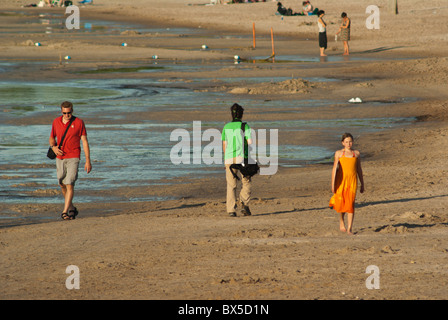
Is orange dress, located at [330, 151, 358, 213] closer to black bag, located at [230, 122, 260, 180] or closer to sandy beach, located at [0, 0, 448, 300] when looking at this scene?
sandy beach, located at [0, 0, 448, 300]

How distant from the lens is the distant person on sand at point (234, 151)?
11602 millimetres

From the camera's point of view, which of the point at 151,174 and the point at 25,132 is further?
the point at 25,132

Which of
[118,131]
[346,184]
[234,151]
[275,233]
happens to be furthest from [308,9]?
[346,184]

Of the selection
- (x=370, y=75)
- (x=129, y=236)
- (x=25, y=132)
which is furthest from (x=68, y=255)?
(x=370, y=75)

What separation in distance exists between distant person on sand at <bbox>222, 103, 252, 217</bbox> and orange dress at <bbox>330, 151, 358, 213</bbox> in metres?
1.92

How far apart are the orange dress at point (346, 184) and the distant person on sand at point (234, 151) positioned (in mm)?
1919

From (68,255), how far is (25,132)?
441 inches

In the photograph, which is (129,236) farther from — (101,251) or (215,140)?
(215,140)

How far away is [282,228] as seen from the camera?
10.7m

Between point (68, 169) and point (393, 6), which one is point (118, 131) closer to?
point (68, 169)

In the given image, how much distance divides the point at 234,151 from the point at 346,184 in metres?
2.18

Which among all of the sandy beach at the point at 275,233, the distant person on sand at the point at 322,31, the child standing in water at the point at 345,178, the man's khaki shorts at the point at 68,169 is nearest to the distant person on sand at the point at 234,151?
the sandy beach at the point at 275,233

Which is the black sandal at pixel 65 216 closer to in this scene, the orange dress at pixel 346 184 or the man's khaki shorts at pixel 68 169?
the man's khaki shorts at pixel 68 169

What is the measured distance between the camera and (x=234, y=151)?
11734 millimetres
